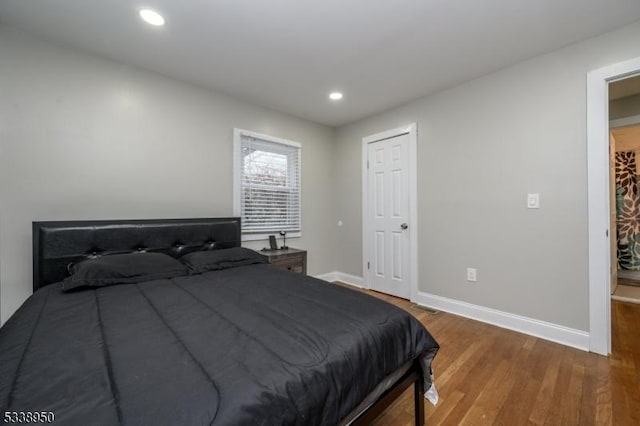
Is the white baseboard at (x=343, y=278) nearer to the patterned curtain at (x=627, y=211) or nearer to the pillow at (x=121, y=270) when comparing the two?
the pillow at (x=121, y=270)

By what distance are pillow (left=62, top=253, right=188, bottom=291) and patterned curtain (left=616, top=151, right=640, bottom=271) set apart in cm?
635

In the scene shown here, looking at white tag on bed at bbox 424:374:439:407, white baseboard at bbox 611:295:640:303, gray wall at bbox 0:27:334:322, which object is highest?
gray wall at bbox 0:27:334:322

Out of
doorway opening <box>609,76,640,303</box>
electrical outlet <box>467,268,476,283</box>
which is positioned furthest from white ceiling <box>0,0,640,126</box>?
doorway opening <box>609,76,640,303</box>

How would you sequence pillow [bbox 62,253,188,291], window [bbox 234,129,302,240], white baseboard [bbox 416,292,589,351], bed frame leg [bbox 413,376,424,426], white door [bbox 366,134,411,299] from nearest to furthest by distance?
bed frame leg [bbox 413,376,424,426] → pillow [bbox 62,253,188,291] → white baseboard [bbox 416,292,589,351] → window [bbox 234,129,302,240] → white door [bbox 366,134,411,299]

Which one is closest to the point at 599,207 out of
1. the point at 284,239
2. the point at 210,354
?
the point at 210,354

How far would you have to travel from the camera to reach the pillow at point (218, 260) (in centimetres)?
218

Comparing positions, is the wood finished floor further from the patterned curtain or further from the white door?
the patterned curtain

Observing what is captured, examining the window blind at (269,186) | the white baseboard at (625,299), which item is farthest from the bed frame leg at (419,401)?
the white baseboard at (625,299)

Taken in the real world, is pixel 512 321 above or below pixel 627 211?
below

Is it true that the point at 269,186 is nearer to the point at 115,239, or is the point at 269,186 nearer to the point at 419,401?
the point at 115,239

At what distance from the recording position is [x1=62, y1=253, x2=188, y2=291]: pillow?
5.54ft

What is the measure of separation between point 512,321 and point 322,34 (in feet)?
9.89

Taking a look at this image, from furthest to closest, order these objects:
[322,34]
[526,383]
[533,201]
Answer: [533,201] → [322,34] → [526,383]

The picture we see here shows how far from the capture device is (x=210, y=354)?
902 mm
